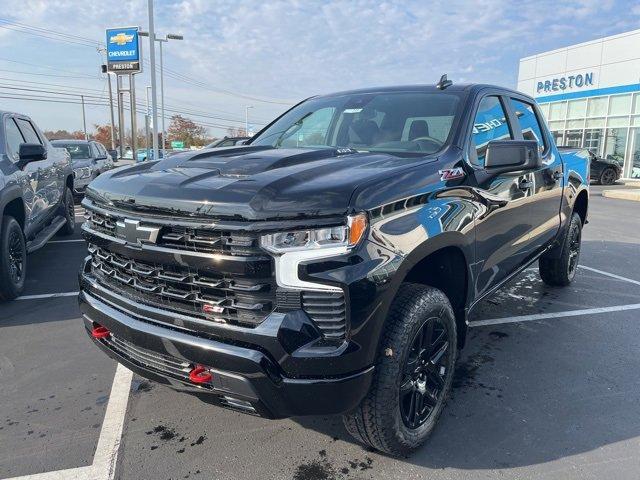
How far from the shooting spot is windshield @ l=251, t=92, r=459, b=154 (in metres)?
3.20

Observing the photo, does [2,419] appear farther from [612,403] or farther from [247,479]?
[612,403]

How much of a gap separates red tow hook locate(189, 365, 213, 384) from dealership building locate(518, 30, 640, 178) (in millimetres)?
24985

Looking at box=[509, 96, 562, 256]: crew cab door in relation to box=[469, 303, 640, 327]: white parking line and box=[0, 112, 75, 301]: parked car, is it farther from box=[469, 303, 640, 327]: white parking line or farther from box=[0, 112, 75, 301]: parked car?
box=[0, 112, 75, 301]: parked car

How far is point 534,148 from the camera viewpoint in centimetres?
312

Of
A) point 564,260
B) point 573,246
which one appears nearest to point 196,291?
point 564,260

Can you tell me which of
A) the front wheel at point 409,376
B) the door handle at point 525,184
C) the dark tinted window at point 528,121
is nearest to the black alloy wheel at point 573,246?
the dark tinted window at point 528,121

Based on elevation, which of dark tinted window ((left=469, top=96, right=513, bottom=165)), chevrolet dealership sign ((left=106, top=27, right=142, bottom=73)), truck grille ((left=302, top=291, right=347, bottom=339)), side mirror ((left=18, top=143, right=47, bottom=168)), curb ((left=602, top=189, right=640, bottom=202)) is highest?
chevrolet dealership sign ((left=106, top=27, right=142, bottom=73))

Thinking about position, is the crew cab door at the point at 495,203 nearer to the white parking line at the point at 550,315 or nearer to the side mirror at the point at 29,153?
the white parking line at the point at 550,315

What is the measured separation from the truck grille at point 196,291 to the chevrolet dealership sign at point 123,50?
35.2 metres

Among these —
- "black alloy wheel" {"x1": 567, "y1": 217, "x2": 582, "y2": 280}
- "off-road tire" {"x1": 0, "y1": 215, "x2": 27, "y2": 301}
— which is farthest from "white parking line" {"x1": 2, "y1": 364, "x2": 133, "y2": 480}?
"black alloy wheel" {"x1": 567, "y1": 217, "x2": 582, "y2": 280}

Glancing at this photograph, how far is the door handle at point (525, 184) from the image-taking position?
11.8ft

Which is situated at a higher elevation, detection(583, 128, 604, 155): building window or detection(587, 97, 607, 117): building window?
detection(587, 97, 607, 117): building window

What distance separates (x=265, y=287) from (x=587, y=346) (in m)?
3.13

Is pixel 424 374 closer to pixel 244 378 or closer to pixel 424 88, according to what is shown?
pixel 244 378
